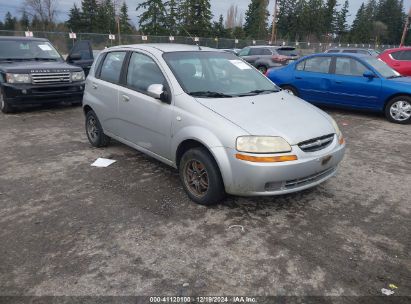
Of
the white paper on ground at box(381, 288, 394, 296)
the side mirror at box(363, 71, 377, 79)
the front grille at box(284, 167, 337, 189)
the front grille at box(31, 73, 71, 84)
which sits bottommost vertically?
the white paper on ground at box(381, 288, 394, 296)

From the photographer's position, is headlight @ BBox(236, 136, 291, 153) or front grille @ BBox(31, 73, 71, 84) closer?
headlight @ BBox(236, 136, 291, 153)

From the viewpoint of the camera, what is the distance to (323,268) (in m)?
2.95

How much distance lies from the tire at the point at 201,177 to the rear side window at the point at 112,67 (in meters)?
1.92

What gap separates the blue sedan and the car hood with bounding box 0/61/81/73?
5876mm

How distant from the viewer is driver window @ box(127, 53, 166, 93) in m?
4.42

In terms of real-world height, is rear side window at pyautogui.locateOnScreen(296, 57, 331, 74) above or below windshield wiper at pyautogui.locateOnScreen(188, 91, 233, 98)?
above

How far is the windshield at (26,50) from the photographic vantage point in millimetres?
8867

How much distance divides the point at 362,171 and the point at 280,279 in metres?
2.99

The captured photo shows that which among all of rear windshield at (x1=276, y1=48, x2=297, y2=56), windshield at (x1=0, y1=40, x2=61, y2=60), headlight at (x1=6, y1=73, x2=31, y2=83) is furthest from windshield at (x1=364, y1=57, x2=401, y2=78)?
rear windshield at (x1=276, y1=48, x2=297, y2=56)

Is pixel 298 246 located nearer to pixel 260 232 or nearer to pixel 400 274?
pixel 260 232

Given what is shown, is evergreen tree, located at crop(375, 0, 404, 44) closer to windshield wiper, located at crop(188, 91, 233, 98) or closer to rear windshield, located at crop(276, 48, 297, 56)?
rear windshield, located at crop(276, 48, 297, 56)

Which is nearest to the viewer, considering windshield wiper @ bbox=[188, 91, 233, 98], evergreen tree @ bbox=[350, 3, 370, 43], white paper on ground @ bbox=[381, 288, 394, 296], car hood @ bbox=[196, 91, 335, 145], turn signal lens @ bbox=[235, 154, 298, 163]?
white paper on ground @ bbox=[381, 288, 394, 296]

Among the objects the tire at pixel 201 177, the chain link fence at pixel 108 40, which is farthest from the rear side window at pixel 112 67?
the chain link fence at pixel 108 40

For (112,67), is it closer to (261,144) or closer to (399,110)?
(261,144)
